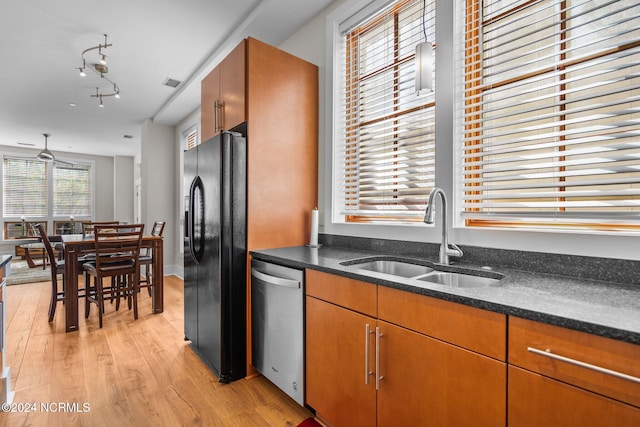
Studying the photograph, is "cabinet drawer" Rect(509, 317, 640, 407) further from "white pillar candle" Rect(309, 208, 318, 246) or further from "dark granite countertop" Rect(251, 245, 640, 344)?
"white pillar candle" Rect(309, 208, 318, 246)

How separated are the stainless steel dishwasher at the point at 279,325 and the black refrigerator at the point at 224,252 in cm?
11

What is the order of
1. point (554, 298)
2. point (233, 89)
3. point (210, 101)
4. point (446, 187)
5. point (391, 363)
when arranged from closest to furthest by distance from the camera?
point (554, 298), point (391, 363), point (446, 187), point (233, 89), point (210, 101)

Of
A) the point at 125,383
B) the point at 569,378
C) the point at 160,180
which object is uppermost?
the point at 160,180

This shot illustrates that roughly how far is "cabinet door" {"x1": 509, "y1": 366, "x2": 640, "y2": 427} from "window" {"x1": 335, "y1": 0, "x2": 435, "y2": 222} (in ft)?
3.82

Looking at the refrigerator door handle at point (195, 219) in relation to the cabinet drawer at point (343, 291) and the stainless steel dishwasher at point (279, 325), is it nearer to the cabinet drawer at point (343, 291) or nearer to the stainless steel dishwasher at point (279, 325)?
the stainless steel dishwasher at point (279, 325)

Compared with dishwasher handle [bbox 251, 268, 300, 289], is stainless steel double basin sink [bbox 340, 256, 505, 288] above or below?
above

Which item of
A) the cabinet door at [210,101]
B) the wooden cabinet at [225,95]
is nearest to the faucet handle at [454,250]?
the wooden cabinet at [225,95]

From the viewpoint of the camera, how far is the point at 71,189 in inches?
338

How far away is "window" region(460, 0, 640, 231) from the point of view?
127 cm

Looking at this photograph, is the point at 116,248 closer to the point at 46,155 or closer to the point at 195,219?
the point at 195,219

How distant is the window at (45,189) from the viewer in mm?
7840

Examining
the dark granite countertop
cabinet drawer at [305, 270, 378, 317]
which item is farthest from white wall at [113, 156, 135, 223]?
the dark granite countertop

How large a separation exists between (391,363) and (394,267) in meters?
0.71

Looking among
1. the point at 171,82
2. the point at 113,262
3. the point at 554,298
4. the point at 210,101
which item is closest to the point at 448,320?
the point at 554,298
